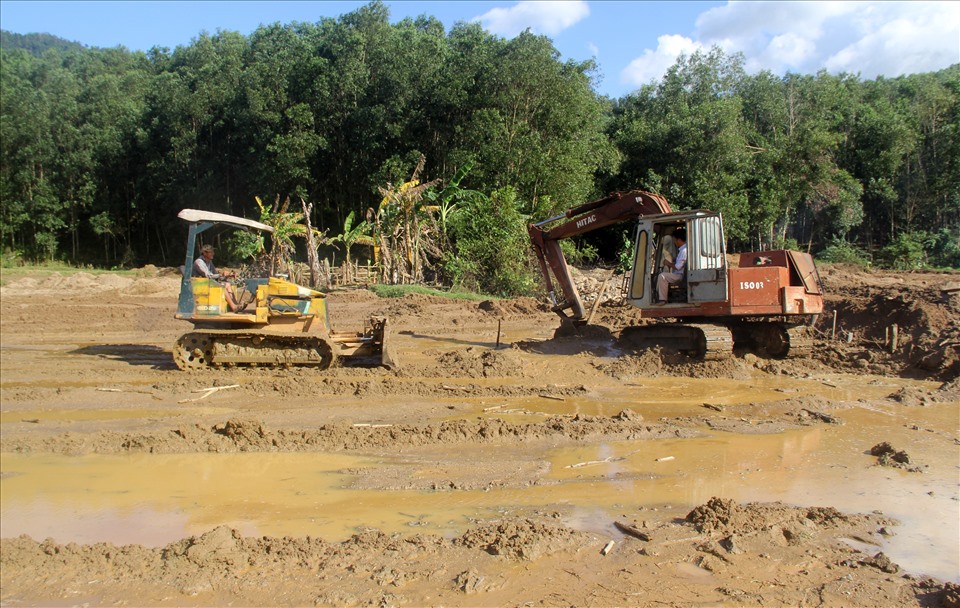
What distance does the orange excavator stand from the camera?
1159 cm

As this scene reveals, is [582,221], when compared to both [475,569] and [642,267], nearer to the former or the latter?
[642,267]

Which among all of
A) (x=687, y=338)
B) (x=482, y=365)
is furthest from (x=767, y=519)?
(x=687, y=338)

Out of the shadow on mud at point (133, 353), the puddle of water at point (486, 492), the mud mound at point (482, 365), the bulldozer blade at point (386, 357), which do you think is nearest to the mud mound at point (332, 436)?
the puddle of water at point (486, 492)

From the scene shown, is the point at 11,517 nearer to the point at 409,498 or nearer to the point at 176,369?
the point at 409,498

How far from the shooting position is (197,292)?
1033cm

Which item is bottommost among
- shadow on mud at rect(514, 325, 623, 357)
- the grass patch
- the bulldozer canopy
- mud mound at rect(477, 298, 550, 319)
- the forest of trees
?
shadow on mud at rect(514, 325, 623, 357)

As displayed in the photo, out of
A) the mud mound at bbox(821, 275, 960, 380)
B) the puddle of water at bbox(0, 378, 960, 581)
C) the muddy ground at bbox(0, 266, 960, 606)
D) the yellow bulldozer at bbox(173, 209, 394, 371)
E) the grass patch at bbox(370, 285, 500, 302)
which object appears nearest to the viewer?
the muddy ground at bbox(0, 266, 960, 606)

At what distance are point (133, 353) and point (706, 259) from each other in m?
9.89

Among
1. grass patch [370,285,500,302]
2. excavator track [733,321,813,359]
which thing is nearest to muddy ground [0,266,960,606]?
excavator track [733,321,813,359]

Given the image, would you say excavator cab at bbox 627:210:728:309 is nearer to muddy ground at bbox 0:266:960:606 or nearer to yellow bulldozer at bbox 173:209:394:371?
muddy ground at bbox 0:266:960:606

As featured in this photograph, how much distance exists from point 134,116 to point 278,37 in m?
8.93

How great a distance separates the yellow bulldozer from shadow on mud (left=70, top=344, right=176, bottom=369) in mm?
979

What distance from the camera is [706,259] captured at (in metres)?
11.7

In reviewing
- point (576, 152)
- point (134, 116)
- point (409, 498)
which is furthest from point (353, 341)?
point (134, 116)
